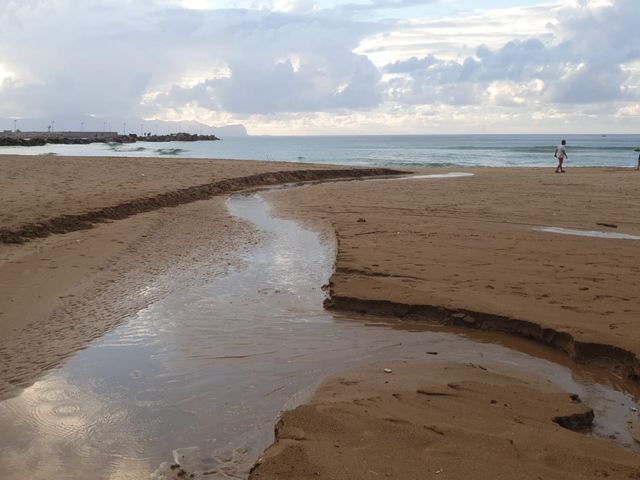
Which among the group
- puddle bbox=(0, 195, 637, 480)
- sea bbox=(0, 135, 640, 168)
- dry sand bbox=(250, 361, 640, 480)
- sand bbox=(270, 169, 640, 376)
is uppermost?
sea bbox=(0, 135, 640, 168)

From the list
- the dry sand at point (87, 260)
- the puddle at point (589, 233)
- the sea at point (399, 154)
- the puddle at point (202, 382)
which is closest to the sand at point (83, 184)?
the dry sand at point (87, 260)

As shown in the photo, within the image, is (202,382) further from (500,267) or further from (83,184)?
(83,184)

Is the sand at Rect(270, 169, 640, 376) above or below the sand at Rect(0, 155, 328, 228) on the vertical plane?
below

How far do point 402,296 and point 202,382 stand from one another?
118 inches

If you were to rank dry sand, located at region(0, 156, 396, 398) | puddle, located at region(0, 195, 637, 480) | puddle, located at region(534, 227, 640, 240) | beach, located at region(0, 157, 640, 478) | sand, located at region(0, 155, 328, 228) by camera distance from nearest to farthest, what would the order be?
beach, located at region(0, 157, 640, 478), puddle, located at region(0, 195, 637, 480), dry sand, located at region(0, 156, 396, 398), puddle, located at region(534, 227, 640, 240), sand, located at region(0, 155, 328, 228)

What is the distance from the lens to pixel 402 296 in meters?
7.12

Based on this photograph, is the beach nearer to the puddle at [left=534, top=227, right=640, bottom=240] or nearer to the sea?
the puddle at [left=534, top=227, right=640, bottom=240]

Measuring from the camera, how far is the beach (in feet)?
12.0

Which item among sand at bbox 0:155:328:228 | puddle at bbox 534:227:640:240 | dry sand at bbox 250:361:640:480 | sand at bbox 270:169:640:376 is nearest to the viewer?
dry sand at bbox 250:361:640:480

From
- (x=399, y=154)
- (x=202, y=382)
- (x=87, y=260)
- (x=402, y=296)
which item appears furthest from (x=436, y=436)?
(x=399, y=154)

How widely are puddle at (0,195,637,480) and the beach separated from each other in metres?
0.29

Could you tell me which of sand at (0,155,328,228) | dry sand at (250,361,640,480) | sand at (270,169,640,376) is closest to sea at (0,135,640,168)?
sand at (0,155,328,228)

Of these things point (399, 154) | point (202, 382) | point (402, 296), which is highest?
point (399, 154)

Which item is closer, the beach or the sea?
the beach
